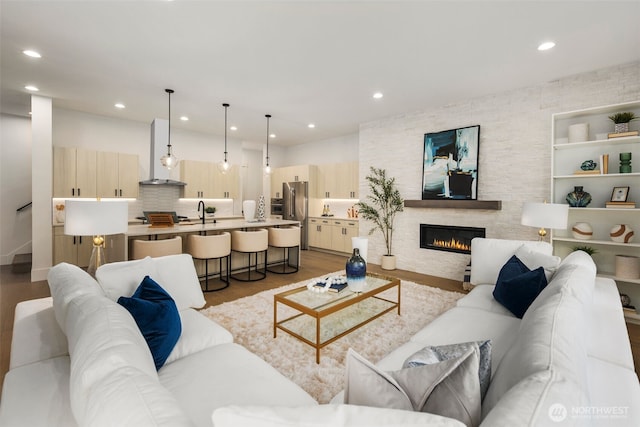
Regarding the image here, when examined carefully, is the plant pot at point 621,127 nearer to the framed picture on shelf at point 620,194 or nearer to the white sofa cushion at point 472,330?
the framed picture on shelf at point 620,194

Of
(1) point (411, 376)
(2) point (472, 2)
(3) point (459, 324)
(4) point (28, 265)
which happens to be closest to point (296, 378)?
(3) point (459, 324)

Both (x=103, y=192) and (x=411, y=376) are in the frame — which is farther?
(x=103, y=192)

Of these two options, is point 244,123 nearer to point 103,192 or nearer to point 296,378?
point 103,192

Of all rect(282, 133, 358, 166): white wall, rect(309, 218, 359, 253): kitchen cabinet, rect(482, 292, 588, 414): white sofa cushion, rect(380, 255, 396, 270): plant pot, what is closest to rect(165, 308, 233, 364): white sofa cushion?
rect(482, 292, 588, 414): white sofa cushion

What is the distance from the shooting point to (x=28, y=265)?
5.52 m

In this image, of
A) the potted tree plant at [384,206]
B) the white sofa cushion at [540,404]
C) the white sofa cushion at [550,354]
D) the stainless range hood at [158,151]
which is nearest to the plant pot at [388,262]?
the potted tree plant at [384,206]

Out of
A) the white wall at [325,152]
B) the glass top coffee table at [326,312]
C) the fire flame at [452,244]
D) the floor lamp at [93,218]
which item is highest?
the white wall at [325,152]

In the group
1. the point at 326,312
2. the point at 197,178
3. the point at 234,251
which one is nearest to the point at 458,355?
the point at 326,312

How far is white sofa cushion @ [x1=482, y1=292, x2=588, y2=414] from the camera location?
29.8 inches

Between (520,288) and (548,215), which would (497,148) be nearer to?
(548,215)

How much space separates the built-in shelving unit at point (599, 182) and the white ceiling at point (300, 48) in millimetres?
630

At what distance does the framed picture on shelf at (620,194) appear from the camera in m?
3.29

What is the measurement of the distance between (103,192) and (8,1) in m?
3.69

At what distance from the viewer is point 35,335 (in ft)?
4.95
